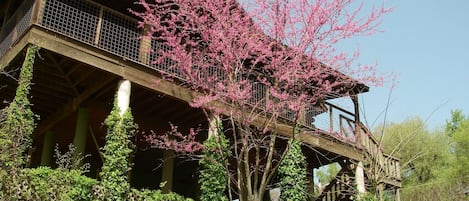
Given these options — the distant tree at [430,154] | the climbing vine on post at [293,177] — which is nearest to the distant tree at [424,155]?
the distant tree at [430,154]

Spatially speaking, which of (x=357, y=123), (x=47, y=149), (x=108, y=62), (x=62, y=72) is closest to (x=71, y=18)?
(x=108, y=62)

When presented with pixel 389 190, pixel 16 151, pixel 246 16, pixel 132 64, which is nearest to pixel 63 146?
pixel 132 64

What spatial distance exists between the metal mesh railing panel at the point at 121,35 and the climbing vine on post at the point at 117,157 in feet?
5.51

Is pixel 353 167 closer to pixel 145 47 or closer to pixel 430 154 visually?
pixel 145 47

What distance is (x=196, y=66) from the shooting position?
1292cm

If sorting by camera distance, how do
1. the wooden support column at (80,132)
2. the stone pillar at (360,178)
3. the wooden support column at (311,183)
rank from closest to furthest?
the wooden support column at (80,132) → the stone pillar at (360,178) → the wooden support column at (311,183)

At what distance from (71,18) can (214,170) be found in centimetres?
483

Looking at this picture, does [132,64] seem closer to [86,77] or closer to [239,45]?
[86,77]

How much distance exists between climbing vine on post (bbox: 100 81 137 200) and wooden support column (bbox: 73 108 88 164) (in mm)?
2449

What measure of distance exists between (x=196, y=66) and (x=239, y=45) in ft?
5.87

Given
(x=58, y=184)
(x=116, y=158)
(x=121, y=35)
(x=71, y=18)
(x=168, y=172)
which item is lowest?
(x=58, y=184)

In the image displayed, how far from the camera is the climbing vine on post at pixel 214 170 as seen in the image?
40.4ft

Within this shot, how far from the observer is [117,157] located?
1092cm

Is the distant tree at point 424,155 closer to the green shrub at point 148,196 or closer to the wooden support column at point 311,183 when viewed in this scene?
the wooden support column at point 311,183
